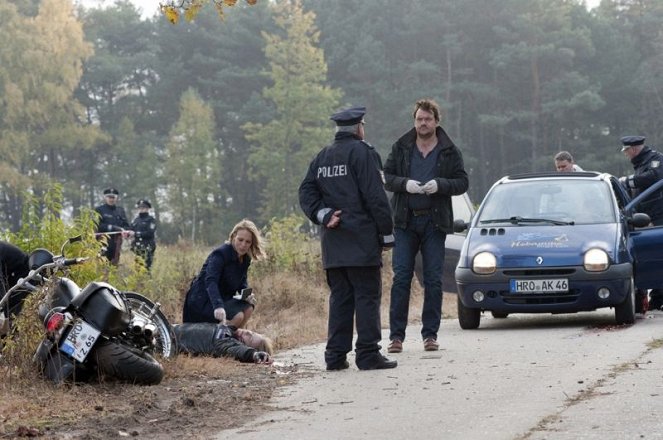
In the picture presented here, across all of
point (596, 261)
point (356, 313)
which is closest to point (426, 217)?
point (356, 313)

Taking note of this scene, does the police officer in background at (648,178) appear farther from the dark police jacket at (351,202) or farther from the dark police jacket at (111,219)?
the dark police jacket at (111,219)

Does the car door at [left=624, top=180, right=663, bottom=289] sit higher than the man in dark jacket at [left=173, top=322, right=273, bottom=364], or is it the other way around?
the car door at [left=624, top=180, right=663, bottom=289]

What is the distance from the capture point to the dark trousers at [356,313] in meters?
10.8

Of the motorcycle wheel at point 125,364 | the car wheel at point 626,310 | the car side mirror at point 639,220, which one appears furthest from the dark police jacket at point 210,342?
the car side mirror at point 639,220

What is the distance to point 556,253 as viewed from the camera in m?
13.8

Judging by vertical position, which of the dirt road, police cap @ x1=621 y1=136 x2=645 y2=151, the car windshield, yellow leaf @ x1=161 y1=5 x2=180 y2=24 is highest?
yellow leaf @ x1=161 y1=5 x2=180 y2=24

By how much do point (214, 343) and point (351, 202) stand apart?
1.90 meters

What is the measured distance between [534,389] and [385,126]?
223ft

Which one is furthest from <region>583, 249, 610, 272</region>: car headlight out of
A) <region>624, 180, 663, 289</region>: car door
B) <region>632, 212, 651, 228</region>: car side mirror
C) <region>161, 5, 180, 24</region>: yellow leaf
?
<region>161, 5, 180, 24</region>: yellow leaf

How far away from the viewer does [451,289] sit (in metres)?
16.5

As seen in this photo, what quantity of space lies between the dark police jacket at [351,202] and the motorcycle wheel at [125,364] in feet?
6.01

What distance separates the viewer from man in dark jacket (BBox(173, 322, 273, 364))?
11.5 meters

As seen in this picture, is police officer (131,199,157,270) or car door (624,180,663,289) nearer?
car door (624,180,663,289)

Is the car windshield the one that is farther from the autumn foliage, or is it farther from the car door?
the autumn foliage
